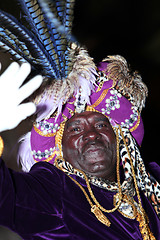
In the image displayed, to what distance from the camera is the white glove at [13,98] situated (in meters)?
1.03

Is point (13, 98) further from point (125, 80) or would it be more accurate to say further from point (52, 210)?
point (125, 80)

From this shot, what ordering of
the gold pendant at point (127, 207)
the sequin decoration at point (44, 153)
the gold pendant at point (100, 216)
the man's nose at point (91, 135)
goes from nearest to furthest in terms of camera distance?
1. the gold pendant at point (100, 216)
2. the gold pendant at point (127, 207)
3. the man's nose at point (91, 135)
4. the sequin decoration at point (44, 153)

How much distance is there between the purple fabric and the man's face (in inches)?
3.2

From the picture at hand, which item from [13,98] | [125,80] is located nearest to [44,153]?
[125,80]

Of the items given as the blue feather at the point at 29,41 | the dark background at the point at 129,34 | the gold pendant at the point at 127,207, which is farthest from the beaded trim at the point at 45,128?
the dark background at the point at 129,34

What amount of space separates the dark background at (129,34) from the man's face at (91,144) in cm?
112

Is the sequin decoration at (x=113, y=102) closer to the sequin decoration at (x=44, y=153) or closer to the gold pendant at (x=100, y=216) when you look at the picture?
the sequin decoration at (x=44, y=153)

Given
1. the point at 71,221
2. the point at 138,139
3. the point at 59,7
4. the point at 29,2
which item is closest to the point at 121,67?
the point at 138,139

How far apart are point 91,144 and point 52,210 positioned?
0.36 m

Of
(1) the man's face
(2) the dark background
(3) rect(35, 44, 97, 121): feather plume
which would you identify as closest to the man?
(1) the man's face

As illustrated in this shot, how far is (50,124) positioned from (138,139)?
17.4 inches

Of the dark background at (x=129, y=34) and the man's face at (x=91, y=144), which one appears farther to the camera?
the dark background at (x=129, y=34)

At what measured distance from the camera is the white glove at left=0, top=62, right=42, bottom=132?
3.36 ft

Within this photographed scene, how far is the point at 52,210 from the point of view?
1263 mm
